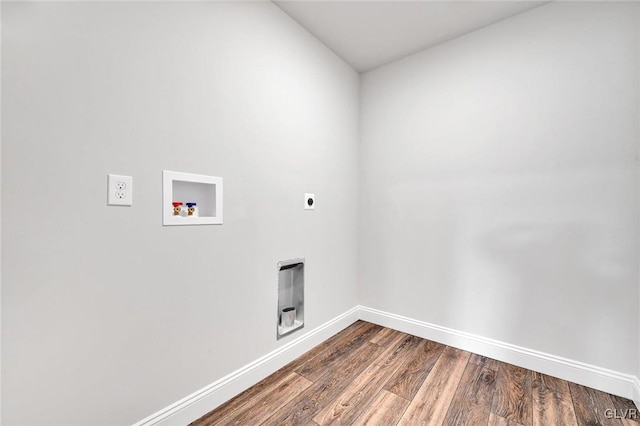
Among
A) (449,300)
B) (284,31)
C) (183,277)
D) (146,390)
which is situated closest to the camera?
(146,390)

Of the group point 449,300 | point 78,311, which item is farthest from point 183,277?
point 449,300

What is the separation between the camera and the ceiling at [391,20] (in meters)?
1.82

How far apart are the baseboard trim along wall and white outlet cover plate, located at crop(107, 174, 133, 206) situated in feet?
3.24

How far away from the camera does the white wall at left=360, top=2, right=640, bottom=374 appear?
160 centimetres

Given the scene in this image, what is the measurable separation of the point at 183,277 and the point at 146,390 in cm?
51

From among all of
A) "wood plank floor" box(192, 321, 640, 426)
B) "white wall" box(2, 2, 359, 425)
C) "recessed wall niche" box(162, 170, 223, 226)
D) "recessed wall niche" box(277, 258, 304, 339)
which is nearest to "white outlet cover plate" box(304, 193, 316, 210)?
"white wall" box(2, 2, 359, 425)

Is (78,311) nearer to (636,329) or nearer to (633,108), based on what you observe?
(636,329)

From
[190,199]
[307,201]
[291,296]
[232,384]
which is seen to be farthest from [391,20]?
[232,384]

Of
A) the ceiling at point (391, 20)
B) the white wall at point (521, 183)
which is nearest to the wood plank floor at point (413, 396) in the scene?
the white wall at point (521, 183)

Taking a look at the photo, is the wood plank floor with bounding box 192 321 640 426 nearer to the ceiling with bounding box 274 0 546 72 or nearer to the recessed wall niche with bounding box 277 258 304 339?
the recessed wall niche with bounding box 277 258 304 339

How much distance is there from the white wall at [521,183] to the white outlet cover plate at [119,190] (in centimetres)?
196

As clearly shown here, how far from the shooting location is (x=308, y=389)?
1.63 m

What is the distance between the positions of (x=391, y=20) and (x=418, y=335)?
2.49 metres

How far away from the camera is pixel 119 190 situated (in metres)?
1.14
